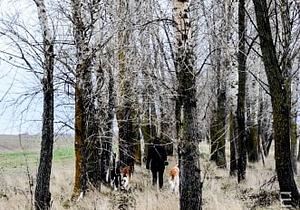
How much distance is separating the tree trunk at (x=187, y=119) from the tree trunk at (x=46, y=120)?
269 centimetres

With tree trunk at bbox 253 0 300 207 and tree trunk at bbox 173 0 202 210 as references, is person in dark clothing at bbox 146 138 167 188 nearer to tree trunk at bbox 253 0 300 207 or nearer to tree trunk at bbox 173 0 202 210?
tree trunk at bbox 253 0 300 207

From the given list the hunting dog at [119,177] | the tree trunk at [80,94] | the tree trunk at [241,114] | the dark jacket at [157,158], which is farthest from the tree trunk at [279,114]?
the dark jacket at [157,158]

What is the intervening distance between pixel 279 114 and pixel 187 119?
2.76 metres

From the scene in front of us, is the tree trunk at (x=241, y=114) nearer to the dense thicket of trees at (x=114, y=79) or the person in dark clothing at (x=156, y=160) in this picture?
the dense thicket of trees at (x=114, y=79)

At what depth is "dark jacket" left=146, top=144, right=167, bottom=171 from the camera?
1778cm

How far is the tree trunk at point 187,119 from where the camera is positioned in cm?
888

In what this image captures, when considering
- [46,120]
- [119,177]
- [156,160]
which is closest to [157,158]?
[156,160]

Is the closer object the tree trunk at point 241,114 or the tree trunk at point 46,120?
the tree trunk at point 46,120

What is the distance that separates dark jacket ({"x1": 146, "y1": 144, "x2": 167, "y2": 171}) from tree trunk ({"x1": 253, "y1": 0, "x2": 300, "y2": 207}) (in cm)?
717

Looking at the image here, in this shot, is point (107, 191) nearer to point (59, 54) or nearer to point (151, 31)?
point (59, 54)

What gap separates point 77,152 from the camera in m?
12.2

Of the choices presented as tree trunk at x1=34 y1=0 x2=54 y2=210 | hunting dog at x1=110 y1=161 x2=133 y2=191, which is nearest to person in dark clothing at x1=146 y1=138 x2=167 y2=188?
hunting dog at x1=110 y1=161 x2=133 y2=191

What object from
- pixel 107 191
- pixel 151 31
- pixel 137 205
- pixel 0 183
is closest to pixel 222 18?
pixel 151 31

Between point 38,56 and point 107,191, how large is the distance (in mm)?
5772
